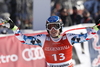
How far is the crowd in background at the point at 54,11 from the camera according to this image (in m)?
7.04

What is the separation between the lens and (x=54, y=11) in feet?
24.0

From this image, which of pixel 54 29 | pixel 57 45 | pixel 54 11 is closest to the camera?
pixel 54 29

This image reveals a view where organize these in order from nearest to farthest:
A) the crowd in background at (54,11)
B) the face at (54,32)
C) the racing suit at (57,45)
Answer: the face at (54,32)
the racing suit at (57,45)
the crowd in background at (54,11)

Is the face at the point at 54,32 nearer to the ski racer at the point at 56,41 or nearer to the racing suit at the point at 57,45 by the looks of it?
the ski racer at the point at 56,41

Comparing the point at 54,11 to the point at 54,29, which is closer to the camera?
the point at 54,29

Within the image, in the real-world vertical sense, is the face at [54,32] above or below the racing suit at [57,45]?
above

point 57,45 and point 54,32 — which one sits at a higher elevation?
point 54,32

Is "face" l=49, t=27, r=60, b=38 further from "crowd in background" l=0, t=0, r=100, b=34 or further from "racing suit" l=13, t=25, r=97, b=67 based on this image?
"crowd in background" l=0, t=0, r=100, b=34

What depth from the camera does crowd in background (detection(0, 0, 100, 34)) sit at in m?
7.04

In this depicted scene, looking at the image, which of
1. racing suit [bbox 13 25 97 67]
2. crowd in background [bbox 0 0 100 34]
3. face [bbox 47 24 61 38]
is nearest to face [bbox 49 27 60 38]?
face [bbox 47 24 61 38]

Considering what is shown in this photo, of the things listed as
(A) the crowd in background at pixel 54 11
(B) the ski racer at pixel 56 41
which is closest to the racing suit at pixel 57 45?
(B) the ski racer at pixel 56 41

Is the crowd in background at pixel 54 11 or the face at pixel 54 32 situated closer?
the face at pixel 54 32

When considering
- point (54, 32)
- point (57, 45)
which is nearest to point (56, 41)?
point (57, 45)

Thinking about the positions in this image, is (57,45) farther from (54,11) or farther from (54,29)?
(54,11)
